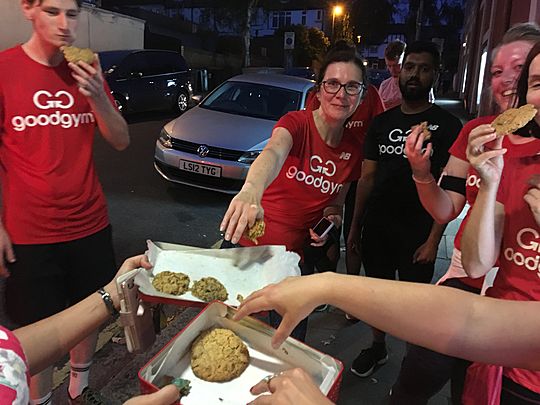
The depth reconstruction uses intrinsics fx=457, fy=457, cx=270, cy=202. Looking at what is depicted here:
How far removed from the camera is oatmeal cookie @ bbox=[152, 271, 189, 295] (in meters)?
1.66

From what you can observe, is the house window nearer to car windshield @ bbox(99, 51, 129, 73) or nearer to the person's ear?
car windshield @ bbox(99, 51, 129, 73)

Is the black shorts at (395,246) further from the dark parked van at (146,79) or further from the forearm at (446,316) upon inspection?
the dark parked van at (146,79)

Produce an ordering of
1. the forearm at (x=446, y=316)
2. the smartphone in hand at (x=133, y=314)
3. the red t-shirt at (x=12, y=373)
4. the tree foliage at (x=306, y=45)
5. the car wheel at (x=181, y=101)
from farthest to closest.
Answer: the tree foliage at (x=306, y=45), the car wheel at (x=181, y=101), the smartphone in hand at (x=133, y=314), the forearm at (x=446, y=316), the red t-shirt at (x=12, y=373)

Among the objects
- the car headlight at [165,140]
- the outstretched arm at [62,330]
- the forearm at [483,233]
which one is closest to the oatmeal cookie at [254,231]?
the outstretched arm at [62,330]

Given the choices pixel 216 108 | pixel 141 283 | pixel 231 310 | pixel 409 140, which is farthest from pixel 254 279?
pixel 216 108

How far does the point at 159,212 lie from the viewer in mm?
6281

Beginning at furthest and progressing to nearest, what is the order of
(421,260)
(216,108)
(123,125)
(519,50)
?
(216,108) < (421,260) < (123,125) < (519,50)

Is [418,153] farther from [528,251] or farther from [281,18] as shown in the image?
[281,18]

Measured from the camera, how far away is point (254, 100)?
7582 millimetres

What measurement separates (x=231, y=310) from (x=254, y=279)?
288mm

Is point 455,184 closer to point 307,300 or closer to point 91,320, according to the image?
point 307,300

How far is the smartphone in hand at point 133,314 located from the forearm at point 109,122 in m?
A: 1.15

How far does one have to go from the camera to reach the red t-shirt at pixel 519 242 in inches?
61.2

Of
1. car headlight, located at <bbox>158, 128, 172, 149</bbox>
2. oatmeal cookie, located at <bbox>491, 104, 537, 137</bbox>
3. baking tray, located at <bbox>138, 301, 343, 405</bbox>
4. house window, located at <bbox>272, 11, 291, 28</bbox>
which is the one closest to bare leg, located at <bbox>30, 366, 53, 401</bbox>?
baking tray, located at <bbox>138, 301, 343, 405</bbox>
